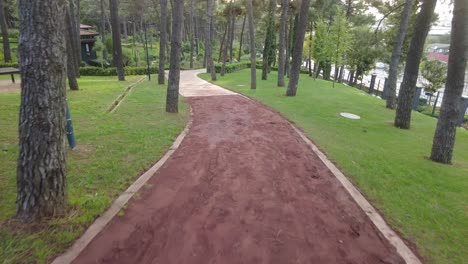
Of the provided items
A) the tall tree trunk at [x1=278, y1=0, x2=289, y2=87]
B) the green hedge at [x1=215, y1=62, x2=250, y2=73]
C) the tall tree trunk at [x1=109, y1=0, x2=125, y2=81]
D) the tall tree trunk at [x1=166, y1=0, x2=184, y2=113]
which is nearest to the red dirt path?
the tall tree trunk at [x1=166, y1=0, x2=184, y2=113]

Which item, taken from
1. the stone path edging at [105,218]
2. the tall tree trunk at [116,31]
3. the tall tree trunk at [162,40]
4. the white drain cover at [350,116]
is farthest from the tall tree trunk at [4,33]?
the white drain cover at [350,116]

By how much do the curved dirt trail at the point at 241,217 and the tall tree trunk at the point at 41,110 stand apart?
0.88 m

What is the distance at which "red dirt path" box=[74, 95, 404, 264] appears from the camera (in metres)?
3.14

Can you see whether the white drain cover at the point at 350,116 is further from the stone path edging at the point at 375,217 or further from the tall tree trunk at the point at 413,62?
the stone path edging at the point at 375,217

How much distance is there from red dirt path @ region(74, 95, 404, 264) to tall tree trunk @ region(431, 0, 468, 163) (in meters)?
3.03

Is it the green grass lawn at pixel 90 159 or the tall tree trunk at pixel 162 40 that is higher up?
the tall tree trunk at pixel 162 40

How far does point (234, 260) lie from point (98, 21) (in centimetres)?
5608

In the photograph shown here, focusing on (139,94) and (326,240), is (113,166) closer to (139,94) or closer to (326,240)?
(326,240)

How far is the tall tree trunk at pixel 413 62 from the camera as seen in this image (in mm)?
8930

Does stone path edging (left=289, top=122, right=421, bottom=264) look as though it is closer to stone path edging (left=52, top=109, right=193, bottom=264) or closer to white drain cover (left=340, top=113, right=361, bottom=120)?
stone path edging (left=52, top=109, right=193, bottom=264)

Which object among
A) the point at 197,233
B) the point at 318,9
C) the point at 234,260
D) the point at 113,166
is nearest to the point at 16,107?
the point at 113,166

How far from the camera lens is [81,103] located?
1030cm

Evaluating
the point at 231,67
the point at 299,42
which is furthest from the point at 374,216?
the point at 231,67

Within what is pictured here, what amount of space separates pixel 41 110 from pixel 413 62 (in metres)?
10.5
